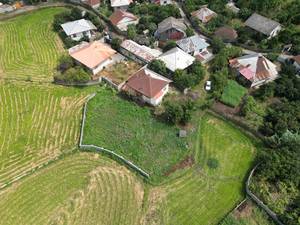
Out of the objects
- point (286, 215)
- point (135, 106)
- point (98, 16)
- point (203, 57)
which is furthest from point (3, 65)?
point (286, 215)

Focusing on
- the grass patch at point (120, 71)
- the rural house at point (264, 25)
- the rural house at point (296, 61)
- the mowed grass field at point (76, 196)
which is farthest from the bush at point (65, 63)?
the rural house at point (296, 61)

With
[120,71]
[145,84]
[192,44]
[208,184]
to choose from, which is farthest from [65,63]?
[208,184]

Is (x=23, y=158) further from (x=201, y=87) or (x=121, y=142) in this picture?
(x=201, y=87)

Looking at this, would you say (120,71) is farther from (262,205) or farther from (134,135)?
(262,205)

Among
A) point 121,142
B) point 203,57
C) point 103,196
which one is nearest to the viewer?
point 103,196

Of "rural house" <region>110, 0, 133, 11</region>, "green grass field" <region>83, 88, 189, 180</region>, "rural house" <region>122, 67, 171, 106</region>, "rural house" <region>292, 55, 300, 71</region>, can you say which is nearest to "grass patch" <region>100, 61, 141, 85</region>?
"rural house" <region>122, 67, 171, 106</region>

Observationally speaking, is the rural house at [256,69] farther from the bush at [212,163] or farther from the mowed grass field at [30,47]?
the mowed grass field at [30,47]

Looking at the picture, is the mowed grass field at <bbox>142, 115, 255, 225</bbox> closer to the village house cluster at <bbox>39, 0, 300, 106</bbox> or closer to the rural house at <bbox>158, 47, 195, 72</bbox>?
the village house cluster at <bbox>39, 0, 300, 106</bbox>
